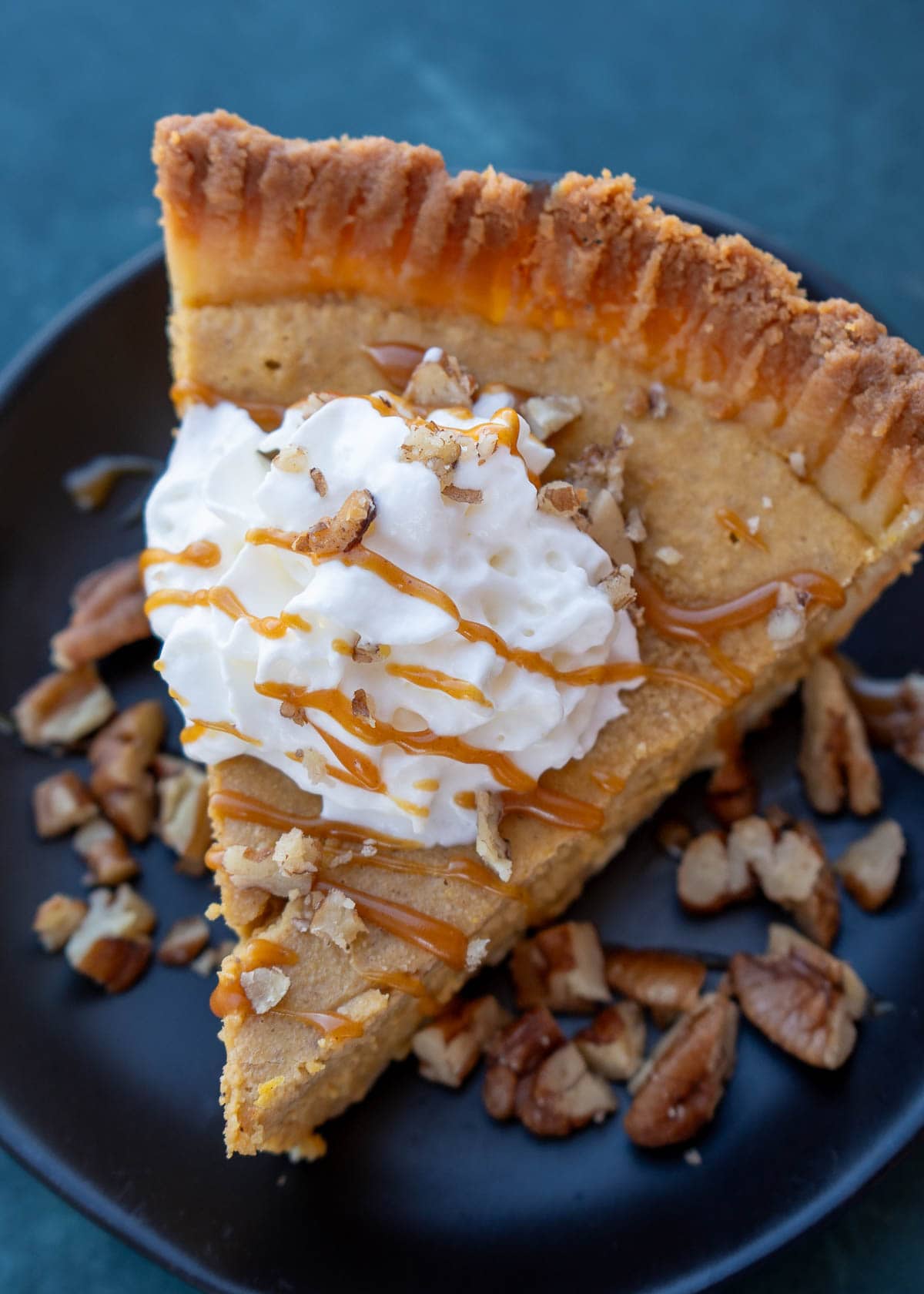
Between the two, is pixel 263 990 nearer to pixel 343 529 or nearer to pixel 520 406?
pixel 343 529

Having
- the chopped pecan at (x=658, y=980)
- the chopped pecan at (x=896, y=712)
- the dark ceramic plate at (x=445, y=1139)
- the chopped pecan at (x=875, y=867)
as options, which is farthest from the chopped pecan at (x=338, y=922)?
the chopped pecan at (x=896, y=712)

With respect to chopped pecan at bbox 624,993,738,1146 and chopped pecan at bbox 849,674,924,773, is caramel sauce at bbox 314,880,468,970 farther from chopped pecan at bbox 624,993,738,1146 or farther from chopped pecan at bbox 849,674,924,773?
chopped pecan at bbox 849,674,924,773

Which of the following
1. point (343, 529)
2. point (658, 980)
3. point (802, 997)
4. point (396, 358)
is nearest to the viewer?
point (343, 529)

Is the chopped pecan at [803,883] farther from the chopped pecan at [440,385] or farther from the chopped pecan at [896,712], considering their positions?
the chopped pecan at [440,385]

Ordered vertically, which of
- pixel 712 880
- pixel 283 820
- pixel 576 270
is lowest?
pixel 283 820

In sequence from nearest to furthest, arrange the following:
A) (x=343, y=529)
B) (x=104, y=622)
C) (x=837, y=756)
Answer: (x=343, y=529), (x=837, y=756), (x=104, y=622)

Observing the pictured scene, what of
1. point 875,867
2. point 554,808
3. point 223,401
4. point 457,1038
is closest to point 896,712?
point 875,867

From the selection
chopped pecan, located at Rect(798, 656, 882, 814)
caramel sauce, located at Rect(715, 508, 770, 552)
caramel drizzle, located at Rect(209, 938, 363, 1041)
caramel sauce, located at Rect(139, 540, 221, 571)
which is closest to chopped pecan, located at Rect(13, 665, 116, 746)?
caramel sauce, located at Rect(139, 540, 221, 571)
